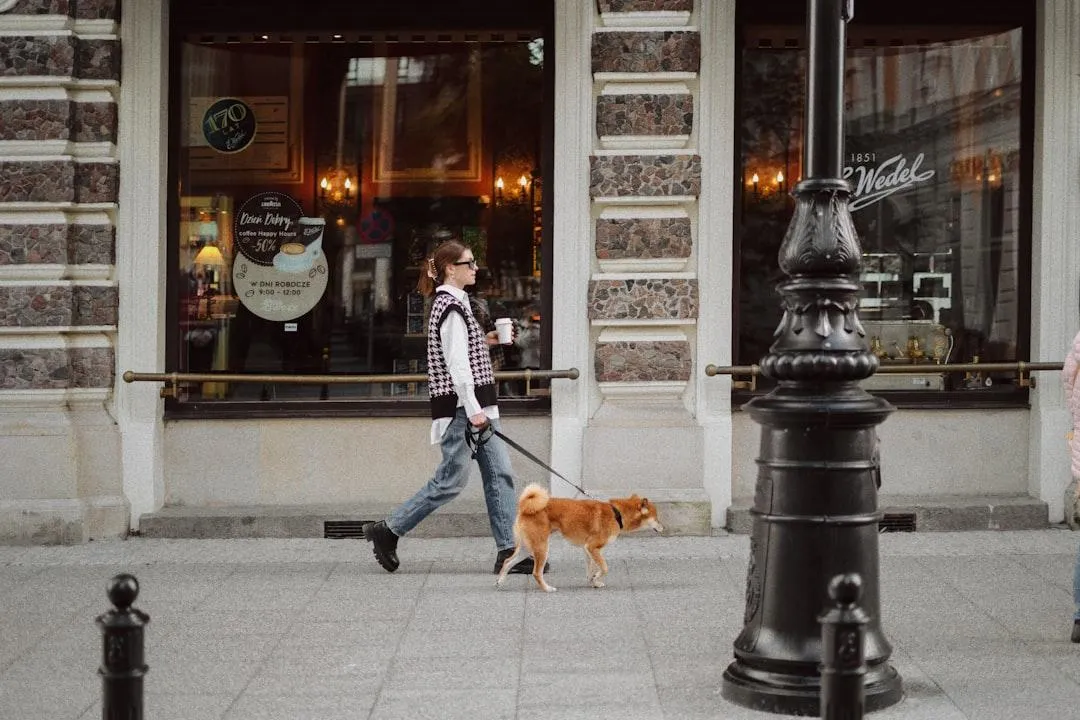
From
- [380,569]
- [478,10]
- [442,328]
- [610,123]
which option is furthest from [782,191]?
[380,569]

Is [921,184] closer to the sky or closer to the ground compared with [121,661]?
closer to the sky

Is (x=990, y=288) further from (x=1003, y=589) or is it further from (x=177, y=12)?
(x=177, y=12)

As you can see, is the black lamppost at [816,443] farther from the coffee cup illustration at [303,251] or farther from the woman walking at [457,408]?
the coffee cup illustration at [303,251]

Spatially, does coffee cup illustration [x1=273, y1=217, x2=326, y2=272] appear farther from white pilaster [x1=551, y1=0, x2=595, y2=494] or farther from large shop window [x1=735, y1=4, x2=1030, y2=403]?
large shop window [x1=735, y1=4, x2=1030, y2=403]

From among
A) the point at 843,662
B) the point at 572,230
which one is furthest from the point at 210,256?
the point at 843,662

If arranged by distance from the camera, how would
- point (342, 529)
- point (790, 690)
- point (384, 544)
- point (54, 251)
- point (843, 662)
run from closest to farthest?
point (843, 662) < point (790, 690) < point (384, 544) < point (54, 251) < point (342, 529)

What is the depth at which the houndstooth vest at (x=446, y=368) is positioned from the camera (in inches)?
346

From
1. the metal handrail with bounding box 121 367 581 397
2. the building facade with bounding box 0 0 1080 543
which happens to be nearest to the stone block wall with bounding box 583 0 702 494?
the building facade with bounding box 0 0 1080 543

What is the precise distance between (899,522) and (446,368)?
3.64 metres

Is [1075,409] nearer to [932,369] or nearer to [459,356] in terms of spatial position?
[459,356]

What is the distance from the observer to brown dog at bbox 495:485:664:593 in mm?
8125

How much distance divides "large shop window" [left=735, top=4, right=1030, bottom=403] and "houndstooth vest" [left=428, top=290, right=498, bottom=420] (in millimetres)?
2842

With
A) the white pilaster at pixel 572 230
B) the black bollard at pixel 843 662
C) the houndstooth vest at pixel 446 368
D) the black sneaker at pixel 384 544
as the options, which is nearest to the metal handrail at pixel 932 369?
the white pilaster at pixel 572 230

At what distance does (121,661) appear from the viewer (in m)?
4.12
